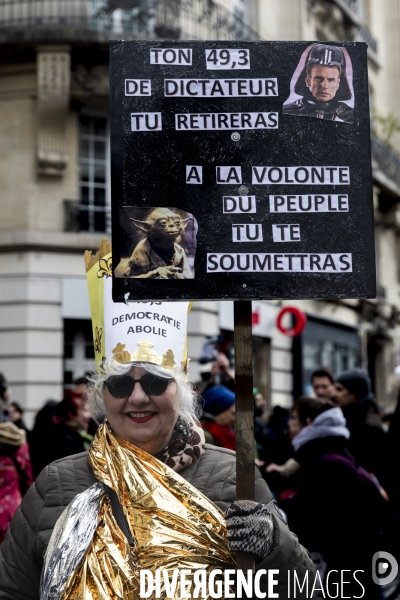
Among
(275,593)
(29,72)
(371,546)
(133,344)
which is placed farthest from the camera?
(29,72)

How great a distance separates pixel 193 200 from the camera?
3027mm

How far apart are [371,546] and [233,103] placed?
115 inches

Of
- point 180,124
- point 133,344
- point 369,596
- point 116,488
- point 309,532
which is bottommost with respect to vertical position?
point 369,596

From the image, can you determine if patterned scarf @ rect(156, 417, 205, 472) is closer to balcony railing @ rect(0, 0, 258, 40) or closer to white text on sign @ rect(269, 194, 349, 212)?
white text on sign @ rect(269, 194, 349, 212)

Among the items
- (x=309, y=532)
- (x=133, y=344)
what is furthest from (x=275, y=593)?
(x=309, y=532)

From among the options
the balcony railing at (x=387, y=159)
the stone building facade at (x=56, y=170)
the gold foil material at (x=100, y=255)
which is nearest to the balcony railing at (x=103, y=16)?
the stone building facade at (x=56, y=170)

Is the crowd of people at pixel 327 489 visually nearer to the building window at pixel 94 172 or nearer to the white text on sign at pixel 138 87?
the white text on sign at pixel 138 87

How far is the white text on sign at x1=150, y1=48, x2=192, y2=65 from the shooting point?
3074 millimetres

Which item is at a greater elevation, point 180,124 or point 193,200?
point 180,124

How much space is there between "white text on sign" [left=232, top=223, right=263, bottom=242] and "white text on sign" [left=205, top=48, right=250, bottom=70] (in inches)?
19.9

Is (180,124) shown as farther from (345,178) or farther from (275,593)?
(275,593)

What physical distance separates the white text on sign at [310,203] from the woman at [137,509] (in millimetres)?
685

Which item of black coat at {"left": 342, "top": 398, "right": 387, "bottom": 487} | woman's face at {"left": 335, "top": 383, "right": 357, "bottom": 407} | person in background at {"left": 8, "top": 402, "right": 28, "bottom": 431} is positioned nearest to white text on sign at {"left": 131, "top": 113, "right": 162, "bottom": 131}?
black coat at {"left": 342, "top": 398, "right": 387, "bottom": 487}

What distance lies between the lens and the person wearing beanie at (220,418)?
6051 mm
